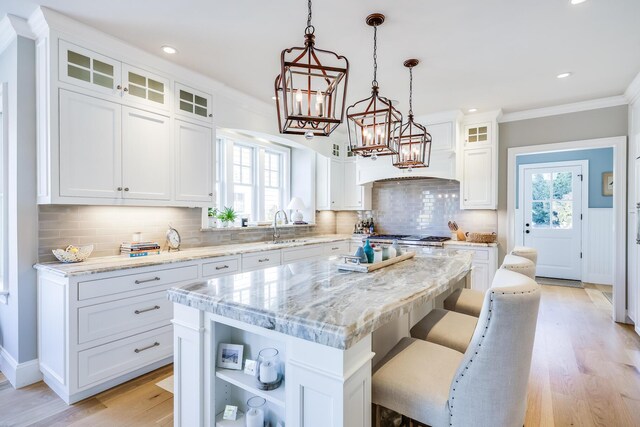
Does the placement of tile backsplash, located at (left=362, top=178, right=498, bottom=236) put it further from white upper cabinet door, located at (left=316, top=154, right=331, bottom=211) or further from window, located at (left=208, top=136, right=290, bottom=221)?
window, located at (left=208, top=136, right=290, bottom=221)

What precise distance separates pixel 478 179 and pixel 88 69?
437 cm

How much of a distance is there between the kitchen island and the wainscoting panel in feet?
17.6

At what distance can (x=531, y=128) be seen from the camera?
421 centimetres

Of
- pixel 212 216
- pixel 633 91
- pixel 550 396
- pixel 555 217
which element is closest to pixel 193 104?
pixel 212 216

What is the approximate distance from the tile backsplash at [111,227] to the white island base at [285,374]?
171 cm

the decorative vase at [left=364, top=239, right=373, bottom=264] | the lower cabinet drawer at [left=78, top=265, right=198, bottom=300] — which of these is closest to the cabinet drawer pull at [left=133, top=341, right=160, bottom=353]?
the lower cabinet drawer at [left=78, top=265, right=198, bottom=300]

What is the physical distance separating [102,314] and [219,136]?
247cm

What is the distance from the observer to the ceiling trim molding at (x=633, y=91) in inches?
125

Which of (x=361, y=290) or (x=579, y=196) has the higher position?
(x=579, y=196)

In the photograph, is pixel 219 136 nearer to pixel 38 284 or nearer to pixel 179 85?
pixel 179 85

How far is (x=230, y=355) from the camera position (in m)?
1.39

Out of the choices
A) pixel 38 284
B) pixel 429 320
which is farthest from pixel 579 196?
pixel 38 284

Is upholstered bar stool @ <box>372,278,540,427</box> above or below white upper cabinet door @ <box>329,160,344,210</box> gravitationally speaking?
below

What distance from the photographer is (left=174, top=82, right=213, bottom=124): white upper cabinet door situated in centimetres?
304
